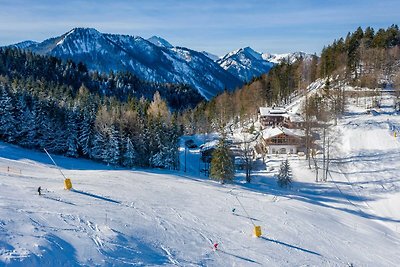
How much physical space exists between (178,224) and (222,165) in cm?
→ 2139

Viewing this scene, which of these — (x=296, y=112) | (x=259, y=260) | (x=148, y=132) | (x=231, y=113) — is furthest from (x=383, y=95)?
(x=259, y=260)

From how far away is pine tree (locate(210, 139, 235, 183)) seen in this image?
43.4 m

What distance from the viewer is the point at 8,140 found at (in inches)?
2120

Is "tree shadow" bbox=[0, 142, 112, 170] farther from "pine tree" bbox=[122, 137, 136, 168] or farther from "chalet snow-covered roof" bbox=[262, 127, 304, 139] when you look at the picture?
"chalet snow-covered roof" bbox=[262, 127, 304, 139]

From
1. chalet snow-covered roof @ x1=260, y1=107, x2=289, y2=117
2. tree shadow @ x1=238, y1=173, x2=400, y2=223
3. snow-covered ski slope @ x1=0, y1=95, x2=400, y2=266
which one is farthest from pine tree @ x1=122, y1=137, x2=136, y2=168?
chalet snow-covered roof @ x1=260, y1=107, x2=289, y2=117

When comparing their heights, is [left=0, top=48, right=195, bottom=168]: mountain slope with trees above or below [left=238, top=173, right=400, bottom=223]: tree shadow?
above

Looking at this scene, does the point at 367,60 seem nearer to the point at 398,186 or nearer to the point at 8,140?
the point at 398,186

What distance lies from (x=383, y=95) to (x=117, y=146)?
5746cm

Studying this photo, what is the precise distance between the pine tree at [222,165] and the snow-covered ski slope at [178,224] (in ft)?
20.3

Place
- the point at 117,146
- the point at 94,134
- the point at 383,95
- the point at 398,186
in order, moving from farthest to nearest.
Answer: the point at 383,95 → the point at 94,134 → the point at 117,146 → the point at 398,186

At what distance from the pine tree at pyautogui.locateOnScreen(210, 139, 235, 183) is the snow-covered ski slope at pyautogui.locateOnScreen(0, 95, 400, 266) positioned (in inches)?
243

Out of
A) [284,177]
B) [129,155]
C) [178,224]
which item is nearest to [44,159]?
[129,155]

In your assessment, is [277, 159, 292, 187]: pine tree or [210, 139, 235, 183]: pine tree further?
[277, 159, 292, 187]: pine tree

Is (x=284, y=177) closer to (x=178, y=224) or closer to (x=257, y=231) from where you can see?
(x=257, y=231)
